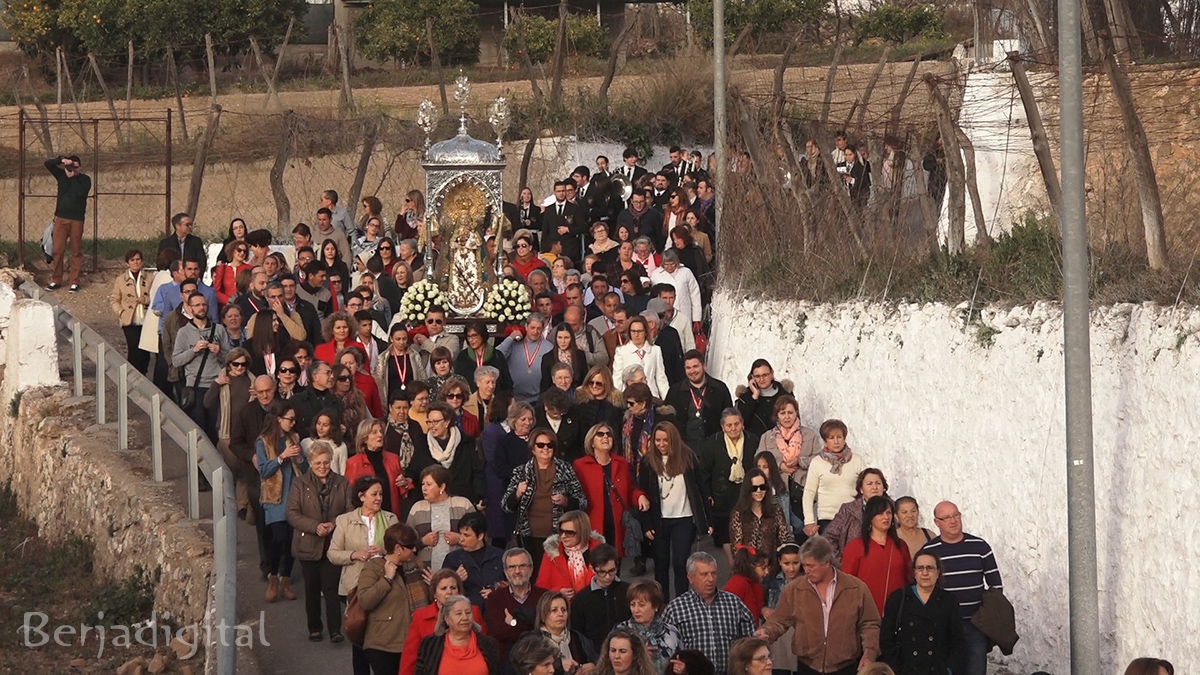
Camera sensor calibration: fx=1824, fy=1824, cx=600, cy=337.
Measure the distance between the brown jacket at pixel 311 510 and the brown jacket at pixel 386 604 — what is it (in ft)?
4.92

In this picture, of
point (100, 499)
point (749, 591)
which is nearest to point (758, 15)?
point (100, 499)

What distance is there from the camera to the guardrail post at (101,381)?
1694cm

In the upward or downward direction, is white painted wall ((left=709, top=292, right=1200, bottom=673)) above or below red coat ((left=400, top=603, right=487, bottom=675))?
above

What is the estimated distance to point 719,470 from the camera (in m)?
13.3

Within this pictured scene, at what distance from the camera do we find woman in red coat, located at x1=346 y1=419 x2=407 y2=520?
12.9 metres

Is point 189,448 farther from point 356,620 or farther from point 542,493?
point 356,620

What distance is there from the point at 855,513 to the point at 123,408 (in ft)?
25.8

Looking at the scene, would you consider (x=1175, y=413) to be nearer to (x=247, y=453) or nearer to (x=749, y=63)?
(x=247, y=453)

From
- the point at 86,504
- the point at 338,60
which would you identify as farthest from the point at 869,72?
the point at 86,504

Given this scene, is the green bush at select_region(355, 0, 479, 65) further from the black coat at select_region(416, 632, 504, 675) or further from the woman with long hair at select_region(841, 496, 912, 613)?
the black coat at select_region(416, 632, 504, 675)

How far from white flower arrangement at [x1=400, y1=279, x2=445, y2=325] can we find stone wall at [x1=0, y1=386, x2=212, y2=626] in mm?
2980

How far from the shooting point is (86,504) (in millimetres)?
16953

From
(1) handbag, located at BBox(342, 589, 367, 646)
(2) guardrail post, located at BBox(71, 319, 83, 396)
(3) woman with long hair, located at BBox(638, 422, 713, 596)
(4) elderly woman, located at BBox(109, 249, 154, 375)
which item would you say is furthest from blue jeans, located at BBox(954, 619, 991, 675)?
(4) elderly woman, located at BBox(109, 249, 154, 375)

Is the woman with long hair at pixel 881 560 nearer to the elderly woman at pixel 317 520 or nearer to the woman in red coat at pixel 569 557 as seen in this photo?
the woman in red coat at pixel 569 557
